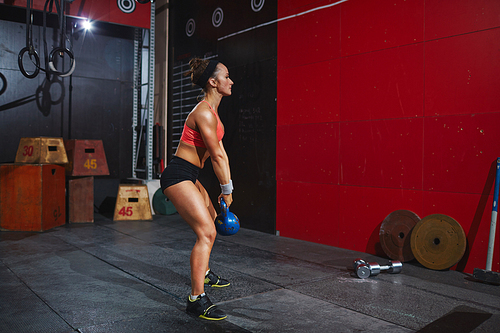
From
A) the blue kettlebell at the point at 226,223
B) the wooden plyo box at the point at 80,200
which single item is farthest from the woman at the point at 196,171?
the wooden plyo box at the point at 80,200

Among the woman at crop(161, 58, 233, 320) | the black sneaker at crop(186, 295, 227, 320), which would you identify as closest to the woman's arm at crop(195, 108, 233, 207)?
the woman at crop(161, 58, 233, 320)

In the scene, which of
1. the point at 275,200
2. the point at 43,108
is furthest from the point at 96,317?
the point at 43,108

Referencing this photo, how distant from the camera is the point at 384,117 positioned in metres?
4.07

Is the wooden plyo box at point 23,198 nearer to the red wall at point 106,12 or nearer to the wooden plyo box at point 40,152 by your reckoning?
the wooden plyo box at point 40,152

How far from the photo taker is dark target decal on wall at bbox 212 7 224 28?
6055 mm

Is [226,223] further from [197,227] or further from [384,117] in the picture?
[384,117]

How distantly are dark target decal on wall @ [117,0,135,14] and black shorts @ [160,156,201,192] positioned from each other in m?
5.09

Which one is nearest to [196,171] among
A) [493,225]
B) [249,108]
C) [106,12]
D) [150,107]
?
[493,225]

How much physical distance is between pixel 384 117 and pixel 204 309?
2.67 m

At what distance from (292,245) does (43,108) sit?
4637mm

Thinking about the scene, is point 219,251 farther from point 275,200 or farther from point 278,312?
point 278,312

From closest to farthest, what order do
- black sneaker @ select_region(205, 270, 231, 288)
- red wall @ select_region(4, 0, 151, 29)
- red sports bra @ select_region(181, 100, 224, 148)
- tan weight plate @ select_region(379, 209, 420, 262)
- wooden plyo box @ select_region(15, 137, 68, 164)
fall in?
red sports bra @ select_region(181, 100, 224, 148) < black sneaker @ select_region(205, 270, 231, 288) < tan weight plate @ select_region(379, 209, 420, 262) < wooden plyo box @ select_region(15, 137, 68, 164) < red wall @ select_region(4, 0, 151, 29)

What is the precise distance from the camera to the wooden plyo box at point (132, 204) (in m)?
6.01

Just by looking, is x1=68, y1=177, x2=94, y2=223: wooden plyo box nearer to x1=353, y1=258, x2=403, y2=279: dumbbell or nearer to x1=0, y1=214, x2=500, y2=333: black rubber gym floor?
x1=0, y1=214, x2=500, y2=333: black rubber gym floor
